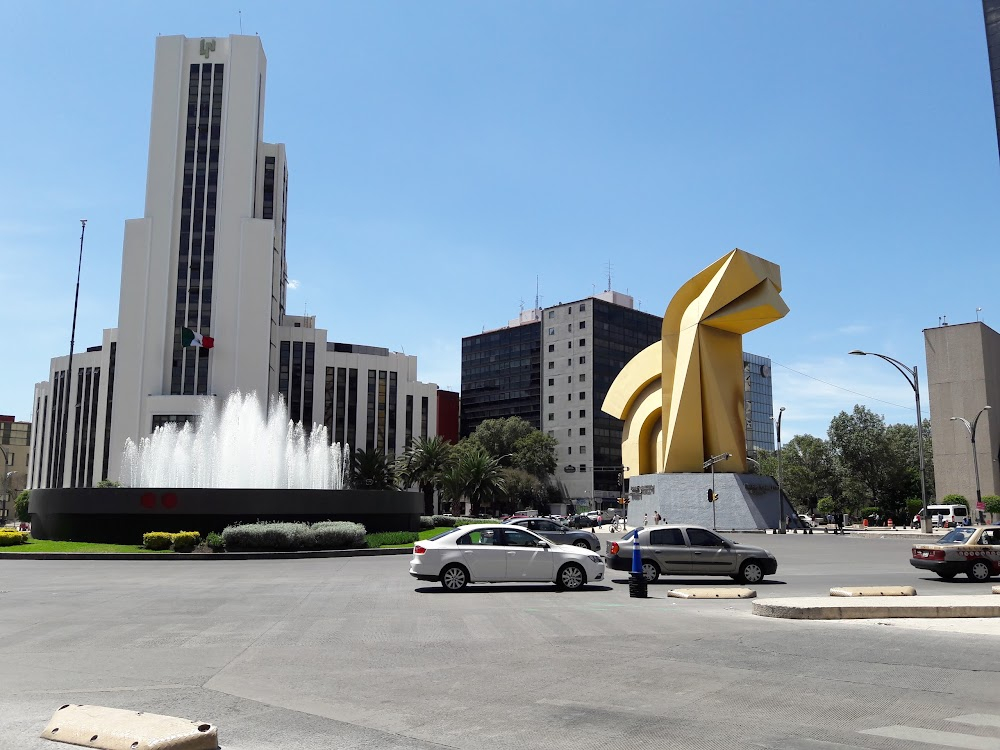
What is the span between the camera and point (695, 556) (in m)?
19.9

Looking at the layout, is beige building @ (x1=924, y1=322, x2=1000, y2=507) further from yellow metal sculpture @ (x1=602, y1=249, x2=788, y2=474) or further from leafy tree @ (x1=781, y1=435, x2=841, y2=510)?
yellow metal sculpture @ (x1=602, y1=249, x2=788, y2=474)

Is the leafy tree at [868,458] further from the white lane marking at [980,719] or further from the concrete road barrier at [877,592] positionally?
the white lane marking at [980,719]

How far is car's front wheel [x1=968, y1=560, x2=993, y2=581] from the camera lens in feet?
68.1

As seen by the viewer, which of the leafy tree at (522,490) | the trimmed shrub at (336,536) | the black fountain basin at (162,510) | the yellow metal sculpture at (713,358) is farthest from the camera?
the leafy tree at (522,490)

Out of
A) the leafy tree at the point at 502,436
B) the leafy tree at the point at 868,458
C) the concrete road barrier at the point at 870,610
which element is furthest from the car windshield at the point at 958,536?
the leafy tree at the point at 502,436

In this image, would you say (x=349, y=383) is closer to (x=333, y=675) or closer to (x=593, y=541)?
(x=593, y=541)

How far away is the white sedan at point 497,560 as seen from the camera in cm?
1747

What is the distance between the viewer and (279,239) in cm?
9194

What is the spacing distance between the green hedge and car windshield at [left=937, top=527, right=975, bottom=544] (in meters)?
19.6

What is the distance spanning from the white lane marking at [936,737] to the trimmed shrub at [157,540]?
90.6 feet

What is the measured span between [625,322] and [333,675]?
404 feet

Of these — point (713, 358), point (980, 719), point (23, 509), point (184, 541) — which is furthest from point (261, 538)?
point (23, 509)

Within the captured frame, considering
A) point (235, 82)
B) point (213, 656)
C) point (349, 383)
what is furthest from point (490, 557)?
point (349, 383)

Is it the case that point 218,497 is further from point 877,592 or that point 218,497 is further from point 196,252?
point 196,252
